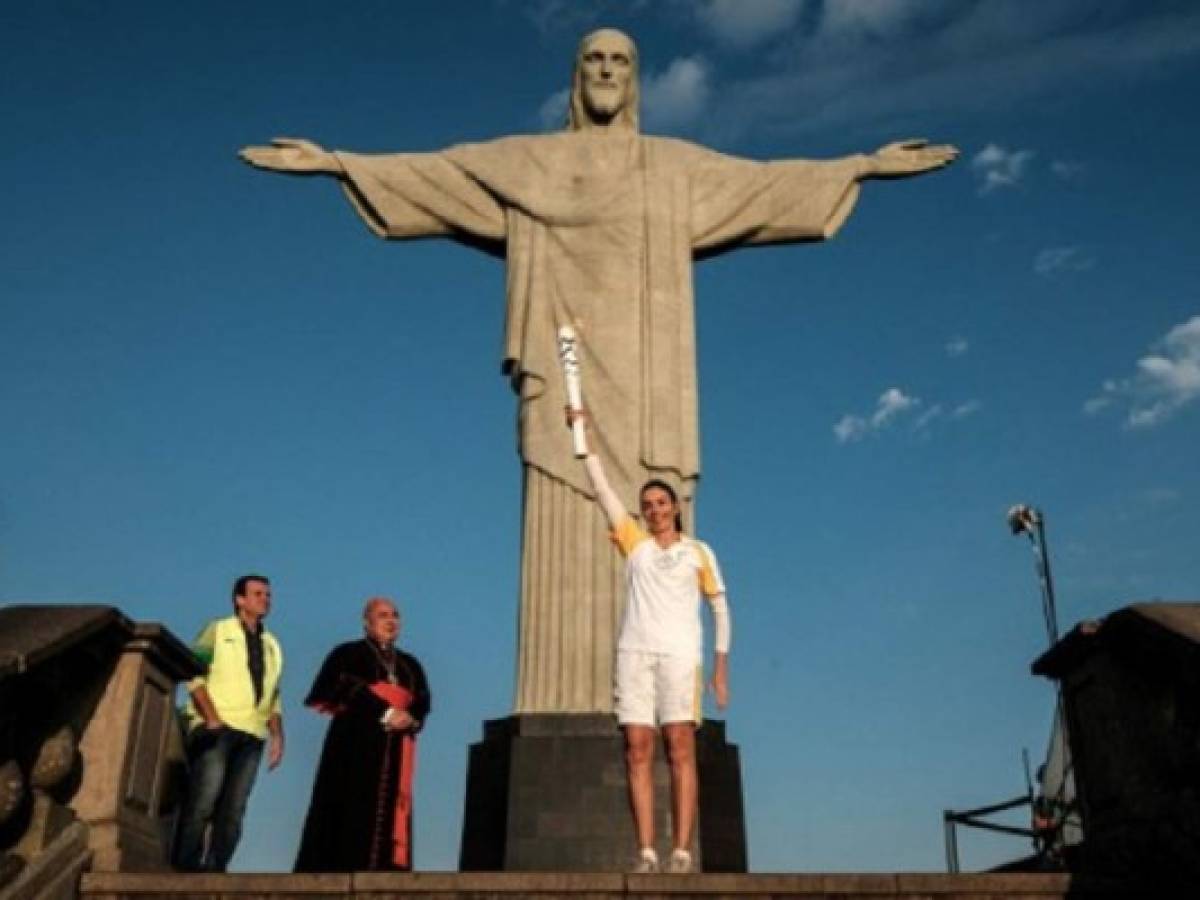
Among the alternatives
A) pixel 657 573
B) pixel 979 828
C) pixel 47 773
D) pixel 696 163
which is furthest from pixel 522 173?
pixel 979 828

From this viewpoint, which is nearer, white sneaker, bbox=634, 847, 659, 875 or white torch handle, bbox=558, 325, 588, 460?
white sneaker, bbox=634, 847, 659, 875

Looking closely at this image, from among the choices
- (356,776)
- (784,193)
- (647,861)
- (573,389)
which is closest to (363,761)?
(356,776)

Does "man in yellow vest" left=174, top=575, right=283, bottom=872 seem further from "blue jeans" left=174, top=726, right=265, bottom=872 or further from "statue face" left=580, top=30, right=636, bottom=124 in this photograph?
"statue face" left=580, top=30, right=636, bottom=124

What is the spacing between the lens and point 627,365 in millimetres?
9930

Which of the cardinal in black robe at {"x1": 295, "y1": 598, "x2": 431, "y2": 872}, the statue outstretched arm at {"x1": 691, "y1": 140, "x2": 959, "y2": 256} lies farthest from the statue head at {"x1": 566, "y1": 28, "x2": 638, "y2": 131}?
the cardinal in black robe at {"x1": 295, "y1": 598, "x2": 431, "y2": 872}

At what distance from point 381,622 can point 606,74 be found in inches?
214

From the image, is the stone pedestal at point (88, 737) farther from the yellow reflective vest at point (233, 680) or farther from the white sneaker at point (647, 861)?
the white sneaker at point (647, 861)

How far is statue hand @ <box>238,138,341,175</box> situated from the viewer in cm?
1038

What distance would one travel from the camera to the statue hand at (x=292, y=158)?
34.1 ft

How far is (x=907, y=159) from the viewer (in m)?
10.8

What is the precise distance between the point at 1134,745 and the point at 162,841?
492 cm

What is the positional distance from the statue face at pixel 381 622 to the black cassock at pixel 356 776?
0.08 m

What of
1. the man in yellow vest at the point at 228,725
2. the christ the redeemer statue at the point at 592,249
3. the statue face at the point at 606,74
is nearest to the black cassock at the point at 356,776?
the man in yellow vest at the point at 228,725

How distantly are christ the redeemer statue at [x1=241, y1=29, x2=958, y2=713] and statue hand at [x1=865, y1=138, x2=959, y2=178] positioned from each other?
16mm
